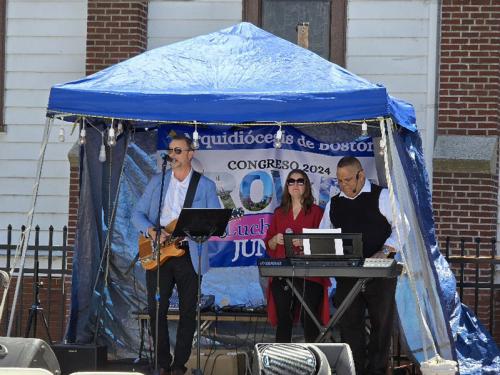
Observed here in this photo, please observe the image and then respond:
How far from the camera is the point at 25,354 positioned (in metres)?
8.03

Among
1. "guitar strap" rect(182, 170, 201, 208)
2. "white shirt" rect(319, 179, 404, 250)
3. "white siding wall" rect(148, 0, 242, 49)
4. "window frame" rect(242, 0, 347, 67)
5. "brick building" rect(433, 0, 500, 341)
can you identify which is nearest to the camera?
"white shirt" rect(319, 179, 404, 250)

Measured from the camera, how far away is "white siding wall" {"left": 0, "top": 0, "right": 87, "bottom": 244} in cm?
1496

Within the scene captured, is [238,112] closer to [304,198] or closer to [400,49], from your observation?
[304,198]

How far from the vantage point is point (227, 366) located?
10.9 meters

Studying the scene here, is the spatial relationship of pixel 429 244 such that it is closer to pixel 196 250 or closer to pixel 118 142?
pixel 196 250

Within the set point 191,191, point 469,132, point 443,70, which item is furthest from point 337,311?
point 443,70

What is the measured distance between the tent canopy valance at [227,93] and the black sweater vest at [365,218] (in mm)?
740

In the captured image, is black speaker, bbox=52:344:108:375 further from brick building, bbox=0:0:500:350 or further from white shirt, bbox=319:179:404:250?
brick building, bbox=0:0:500:350

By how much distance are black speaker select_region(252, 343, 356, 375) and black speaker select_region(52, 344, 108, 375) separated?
266 centimetres

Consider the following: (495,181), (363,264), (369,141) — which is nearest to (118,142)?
(369,141)

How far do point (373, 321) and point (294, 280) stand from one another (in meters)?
0.77

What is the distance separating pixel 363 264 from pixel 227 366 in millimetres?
1891

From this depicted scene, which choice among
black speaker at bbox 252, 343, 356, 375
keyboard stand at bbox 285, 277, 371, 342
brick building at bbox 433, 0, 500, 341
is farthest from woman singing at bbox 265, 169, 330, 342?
brick building at bbox 433, 0, 500, 341

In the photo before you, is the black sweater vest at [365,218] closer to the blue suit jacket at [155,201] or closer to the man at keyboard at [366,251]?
the man at keyboard at [366,251]
